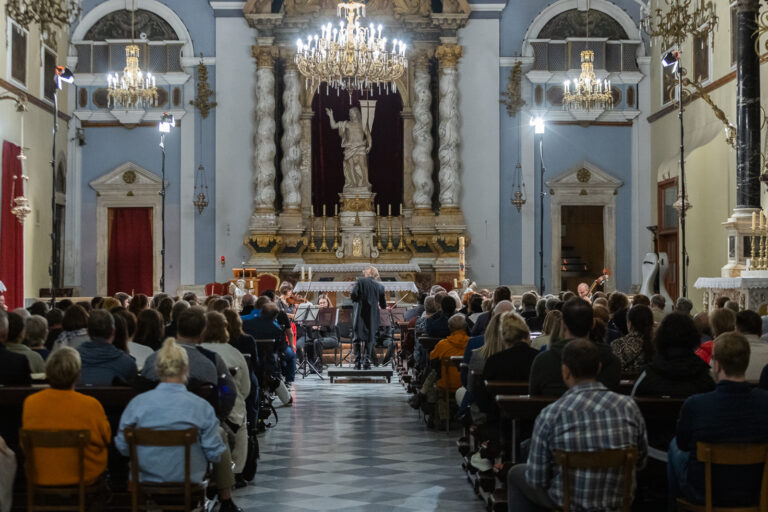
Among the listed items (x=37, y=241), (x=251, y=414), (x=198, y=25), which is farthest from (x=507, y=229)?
(x=251, y=414)

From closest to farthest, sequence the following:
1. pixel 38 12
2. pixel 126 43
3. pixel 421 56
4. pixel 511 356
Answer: pixel 511 356, pixel 38 12, pixel 421 56, pixel 126 43

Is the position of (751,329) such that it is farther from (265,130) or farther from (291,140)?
(265,130)

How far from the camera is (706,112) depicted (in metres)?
19.2

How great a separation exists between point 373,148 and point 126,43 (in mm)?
5989

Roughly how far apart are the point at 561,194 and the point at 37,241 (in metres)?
11.3

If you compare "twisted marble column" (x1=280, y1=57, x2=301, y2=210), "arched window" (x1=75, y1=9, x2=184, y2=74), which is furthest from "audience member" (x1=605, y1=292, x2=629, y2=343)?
"arched window" (x1=75, y1=9, x2=184, y2=74)

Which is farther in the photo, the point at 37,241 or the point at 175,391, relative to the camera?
the point at 37,241

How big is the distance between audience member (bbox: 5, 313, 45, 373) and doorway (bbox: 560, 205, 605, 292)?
19855 mm

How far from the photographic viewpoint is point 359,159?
22.1 meters

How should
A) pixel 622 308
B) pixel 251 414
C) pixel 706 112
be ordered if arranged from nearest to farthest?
pixel 251 414 → pixel 622 308 → pixel 706 112

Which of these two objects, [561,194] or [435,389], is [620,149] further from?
[435,389]

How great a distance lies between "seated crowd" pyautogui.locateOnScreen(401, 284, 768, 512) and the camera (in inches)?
171

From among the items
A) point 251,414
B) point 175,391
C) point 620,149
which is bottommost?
point 251,414

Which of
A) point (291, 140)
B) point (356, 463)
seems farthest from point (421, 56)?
point (356, 463)
